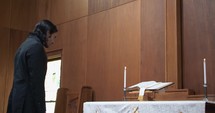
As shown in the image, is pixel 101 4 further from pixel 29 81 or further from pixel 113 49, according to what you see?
pixel 29 81

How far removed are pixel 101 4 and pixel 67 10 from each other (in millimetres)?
893

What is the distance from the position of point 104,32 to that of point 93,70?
1.96 feet

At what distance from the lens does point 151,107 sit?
2.68 m

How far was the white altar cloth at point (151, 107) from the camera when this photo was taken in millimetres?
2523

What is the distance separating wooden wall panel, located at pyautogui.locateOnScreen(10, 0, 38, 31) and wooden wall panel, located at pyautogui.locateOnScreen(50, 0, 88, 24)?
611mm

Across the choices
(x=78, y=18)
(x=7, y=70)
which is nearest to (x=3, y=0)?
(x=7, y=70)

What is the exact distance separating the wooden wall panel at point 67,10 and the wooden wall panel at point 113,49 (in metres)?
0.32

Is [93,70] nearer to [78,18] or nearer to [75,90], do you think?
[75,90]

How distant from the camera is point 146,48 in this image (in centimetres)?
439

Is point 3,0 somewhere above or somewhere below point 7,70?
above

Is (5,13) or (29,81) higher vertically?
(5,13)

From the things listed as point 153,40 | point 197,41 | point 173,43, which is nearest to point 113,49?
point 153,40

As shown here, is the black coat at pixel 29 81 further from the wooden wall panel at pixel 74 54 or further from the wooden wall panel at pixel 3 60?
the wooden wall panel at pixel 3 60

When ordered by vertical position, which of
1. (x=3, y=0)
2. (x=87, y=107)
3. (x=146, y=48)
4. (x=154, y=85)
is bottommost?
(x=87, y=107)
